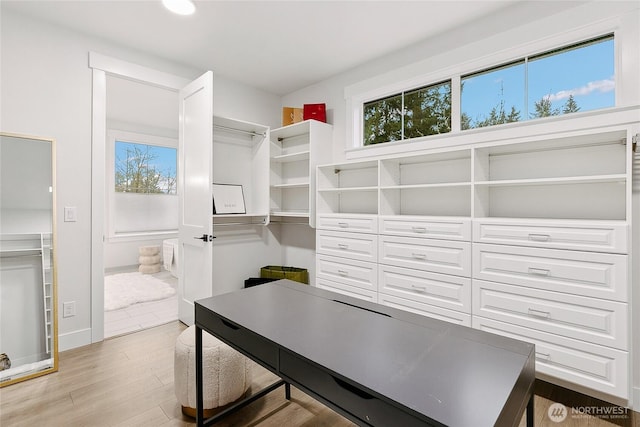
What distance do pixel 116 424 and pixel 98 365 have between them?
33.4 inches

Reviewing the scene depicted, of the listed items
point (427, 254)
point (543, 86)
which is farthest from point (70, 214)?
point (543, 86)

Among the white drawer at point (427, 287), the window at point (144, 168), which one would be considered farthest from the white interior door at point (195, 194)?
the window at point (144, 168)

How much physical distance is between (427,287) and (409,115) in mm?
1627

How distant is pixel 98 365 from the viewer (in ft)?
7.79

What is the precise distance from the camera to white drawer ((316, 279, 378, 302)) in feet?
8.78

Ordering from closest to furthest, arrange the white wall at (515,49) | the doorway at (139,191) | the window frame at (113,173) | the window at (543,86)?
the white wall at (515,49) < the window at (543,86) < the doorway at (139,191) < the window frame at (113,173)

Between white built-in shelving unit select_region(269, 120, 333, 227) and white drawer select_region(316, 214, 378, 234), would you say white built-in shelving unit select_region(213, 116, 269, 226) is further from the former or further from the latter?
white drawer select_region(316, 214, 378, 234)

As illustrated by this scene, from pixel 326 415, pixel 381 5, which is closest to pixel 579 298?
pixel 326 415

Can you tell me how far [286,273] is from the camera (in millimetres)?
3574

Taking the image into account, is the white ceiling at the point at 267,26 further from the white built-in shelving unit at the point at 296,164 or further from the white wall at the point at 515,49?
the white built-in shelving unit at the point at 296,164

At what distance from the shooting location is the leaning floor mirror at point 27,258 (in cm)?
227

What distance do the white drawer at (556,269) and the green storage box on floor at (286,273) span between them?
1980mm

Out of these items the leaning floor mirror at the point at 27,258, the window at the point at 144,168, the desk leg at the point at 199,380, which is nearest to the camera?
the desk leg at the point at 199,380

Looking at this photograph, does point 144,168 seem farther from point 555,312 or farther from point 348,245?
point 555,312
